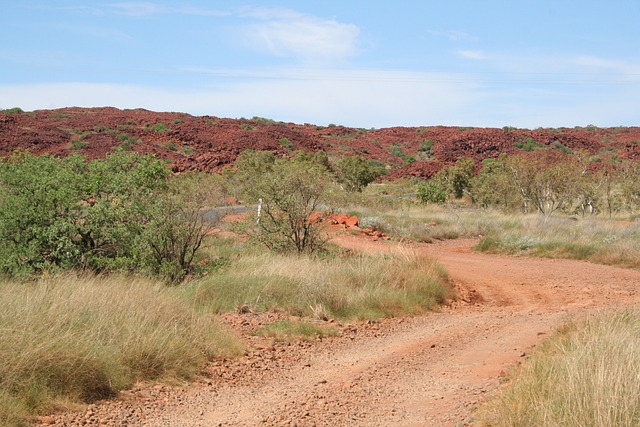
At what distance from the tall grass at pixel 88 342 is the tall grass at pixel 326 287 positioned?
1.61 m

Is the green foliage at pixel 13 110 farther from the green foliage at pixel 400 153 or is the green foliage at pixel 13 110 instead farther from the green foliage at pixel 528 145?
the green foliage at pixel 528 145

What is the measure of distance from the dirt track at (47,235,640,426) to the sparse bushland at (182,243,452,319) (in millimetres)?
492

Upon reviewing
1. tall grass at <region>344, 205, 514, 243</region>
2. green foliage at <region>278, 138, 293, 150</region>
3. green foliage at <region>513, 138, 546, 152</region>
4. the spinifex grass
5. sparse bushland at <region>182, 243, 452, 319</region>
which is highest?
green foliage at <region>513, 138, 546, 152</region>

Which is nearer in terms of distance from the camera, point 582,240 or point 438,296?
point 438,296

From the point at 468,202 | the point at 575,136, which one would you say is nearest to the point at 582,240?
the point at 468,202

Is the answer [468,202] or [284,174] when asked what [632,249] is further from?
[468,202]

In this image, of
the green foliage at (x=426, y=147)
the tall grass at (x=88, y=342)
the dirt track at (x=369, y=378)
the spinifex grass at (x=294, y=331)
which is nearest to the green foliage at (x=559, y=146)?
the green foliage at (x=426, y=147)

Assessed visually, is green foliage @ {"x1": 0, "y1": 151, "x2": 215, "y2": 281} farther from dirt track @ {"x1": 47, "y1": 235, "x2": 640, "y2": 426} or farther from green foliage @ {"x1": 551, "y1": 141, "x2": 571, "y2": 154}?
green foliage @ {"x1": 551, "y1": 141, "x2": 571, "y2": 154}

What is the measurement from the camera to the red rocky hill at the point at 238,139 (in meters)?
62.6

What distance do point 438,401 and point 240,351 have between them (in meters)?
2.87

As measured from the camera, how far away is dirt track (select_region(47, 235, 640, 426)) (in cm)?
620

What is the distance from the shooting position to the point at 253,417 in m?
6.21

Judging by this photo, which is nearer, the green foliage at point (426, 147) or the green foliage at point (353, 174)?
the green foliage at point (353, 174)

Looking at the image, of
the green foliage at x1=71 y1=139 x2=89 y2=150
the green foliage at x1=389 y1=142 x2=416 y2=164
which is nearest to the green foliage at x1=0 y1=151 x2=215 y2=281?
the green foliage at x1=71 y1=139 x2=89 y2=150
